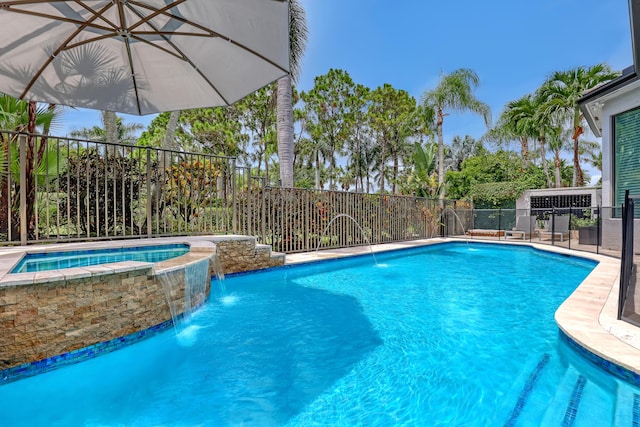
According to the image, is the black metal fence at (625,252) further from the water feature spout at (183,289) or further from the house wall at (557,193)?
the house wall at (557,193)

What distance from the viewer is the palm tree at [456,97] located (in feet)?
57.9

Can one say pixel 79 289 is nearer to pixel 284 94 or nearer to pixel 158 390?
pixel 158 390

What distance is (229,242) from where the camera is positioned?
22.2ft

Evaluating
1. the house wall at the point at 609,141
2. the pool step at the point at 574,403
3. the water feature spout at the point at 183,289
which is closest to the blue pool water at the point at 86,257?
the water feature spout at the point at 183,289

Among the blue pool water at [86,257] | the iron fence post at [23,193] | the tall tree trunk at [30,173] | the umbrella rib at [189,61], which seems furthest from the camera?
the tall tree trunk at [30,173]

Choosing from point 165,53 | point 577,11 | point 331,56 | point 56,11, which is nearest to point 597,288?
point 165,53

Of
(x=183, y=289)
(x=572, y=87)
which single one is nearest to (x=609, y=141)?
(x=572, y=87)

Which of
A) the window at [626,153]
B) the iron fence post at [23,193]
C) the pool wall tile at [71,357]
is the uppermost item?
the window at [626,153]

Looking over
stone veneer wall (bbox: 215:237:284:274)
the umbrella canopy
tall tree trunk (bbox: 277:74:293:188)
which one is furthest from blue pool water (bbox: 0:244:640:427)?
tall tree trunk (bbox: 277:74:293:188)

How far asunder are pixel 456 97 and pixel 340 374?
18506 mm

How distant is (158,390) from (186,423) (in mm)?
596

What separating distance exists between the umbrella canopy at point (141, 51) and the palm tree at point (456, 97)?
49.0 feet

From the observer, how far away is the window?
29.0 ft

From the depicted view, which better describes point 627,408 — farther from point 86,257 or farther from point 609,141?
point 609,141
